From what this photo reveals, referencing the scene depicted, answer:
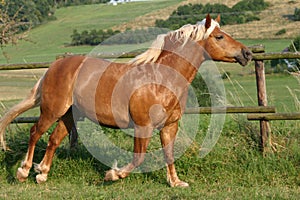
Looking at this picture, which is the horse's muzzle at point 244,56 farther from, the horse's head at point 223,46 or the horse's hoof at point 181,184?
the horse's hoof at point 181,184

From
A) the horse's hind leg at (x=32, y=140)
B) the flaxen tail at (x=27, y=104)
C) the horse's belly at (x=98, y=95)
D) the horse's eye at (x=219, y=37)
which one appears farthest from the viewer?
the flaxen tail at (x=27, y=104)

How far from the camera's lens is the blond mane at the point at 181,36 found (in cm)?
582

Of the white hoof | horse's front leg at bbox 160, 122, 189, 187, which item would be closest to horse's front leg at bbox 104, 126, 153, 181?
horse's front leg at bbox 160, 122, 189, 187

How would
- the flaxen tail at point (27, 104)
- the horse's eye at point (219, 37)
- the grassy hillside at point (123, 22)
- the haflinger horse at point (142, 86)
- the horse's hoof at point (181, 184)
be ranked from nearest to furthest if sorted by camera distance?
1. the haflinger horse at point (142, 86)
2. the horse's eye at point (219, 37)
3. the horse's hoof at point (181, 184)
4. the flaxen tail at point (27, 104)
5. the grassy hillside at point (123, 22)

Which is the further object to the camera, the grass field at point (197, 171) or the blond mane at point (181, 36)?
the blond mane at point (181, 36)

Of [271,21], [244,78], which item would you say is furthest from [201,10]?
[244,78]

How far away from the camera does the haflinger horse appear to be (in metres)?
5.71

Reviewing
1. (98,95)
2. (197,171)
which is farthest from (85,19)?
(98,95)

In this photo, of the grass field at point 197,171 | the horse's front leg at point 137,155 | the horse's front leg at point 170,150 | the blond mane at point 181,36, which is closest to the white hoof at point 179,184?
the horse's front leg at point 170,150

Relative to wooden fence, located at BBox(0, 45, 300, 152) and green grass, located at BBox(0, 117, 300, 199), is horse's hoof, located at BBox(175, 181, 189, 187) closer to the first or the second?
green grass, located at BBox(0, 117, 300, 199)

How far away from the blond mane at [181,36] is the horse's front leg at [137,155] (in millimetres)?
810

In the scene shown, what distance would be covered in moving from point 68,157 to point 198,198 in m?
2.52

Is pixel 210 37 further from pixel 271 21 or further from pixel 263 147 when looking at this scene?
pixel 271 21

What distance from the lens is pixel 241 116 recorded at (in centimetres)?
720
